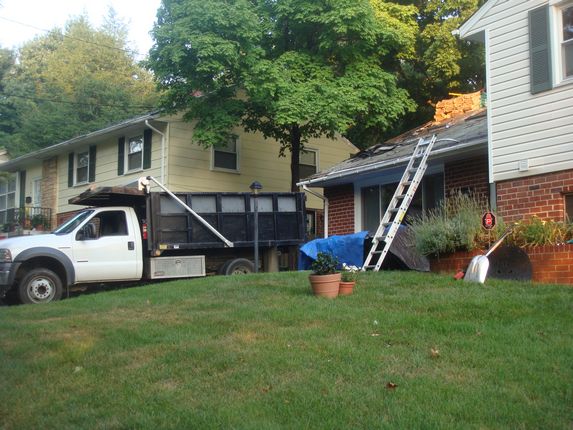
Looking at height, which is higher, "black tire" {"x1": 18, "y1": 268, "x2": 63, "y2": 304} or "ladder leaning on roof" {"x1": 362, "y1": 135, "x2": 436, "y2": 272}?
"ladder leaning on roof" {"x1": 362, "y1": 135, "x2": 436, "y2": 272}

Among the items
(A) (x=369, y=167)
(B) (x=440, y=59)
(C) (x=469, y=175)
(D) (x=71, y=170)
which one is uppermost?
(B) (x=440, y=59)

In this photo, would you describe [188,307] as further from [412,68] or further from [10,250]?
[412,68]

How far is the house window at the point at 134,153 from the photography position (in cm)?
2056

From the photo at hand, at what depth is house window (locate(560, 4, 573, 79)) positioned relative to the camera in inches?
383

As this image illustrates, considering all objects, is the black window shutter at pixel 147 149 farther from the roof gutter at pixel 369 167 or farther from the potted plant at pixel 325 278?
the potted plant at pixel 325 278

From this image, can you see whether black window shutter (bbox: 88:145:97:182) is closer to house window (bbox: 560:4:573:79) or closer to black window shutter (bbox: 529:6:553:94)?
black window shutter (bbox: 529:6:553:94)

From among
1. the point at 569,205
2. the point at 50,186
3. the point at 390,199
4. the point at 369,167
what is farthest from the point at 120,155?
the point at 569,205

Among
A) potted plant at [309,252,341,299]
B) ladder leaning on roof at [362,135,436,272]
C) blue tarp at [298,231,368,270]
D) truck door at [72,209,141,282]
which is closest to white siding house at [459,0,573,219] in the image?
ladder leaning on roof at [362,135,436,272]

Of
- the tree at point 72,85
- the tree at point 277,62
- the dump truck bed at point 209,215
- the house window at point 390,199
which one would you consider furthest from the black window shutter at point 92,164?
the house window at point 390,199

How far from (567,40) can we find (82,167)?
18.0m

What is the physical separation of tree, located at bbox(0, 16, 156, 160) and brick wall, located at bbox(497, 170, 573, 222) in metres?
19.3

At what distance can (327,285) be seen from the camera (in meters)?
8.30

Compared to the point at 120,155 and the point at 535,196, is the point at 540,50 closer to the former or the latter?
the point at 535,196

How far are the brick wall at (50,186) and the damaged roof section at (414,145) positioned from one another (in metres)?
12.7
